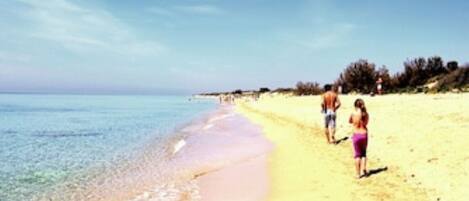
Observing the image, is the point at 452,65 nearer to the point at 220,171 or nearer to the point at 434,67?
the point at 434,67

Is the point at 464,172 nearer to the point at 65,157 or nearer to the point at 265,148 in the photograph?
the point at 265,148

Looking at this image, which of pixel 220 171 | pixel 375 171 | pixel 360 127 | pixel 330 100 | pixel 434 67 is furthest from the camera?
pixel 434 67

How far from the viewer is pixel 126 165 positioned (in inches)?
636

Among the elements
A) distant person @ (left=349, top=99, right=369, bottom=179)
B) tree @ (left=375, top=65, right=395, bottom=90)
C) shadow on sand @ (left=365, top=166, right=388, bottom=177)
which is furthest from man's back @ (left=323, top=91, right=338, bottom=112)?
tree @ (left=375, top=65, right=395, bottom=90)

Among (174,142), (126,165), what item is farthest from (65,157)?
(174,142)

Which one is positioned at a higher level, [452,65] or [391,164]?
[452,65]

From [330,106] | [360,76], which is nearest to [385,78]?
[360,76]

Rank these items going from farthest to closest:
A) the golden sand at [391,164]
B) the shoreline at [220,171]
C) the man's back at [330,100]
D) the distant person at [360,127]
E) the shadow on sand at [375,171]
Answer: the man's back at [330,100], the shadow on sand at [375,171], the distant person at [360,127], the shoreline at [220,171], the golden sand at [391,164]

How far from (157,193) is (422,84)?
158 ft

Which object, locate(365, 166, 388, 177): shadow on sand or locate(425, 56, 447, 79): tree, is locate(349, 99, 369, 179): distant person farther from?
locate(425, 56, 447, 79): tree

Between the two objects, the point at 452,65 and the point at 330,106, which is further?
the point at 452,65

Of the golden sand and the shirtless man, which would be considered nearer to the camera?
the golden sand

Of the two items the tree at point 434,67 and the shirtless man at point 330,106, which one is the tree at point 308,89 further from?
the shirtless man at point 330,106

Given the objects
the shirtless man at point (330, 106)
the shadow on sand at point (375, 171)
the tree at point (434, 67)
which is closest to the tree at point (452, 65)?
the tree at point (434, 67)
